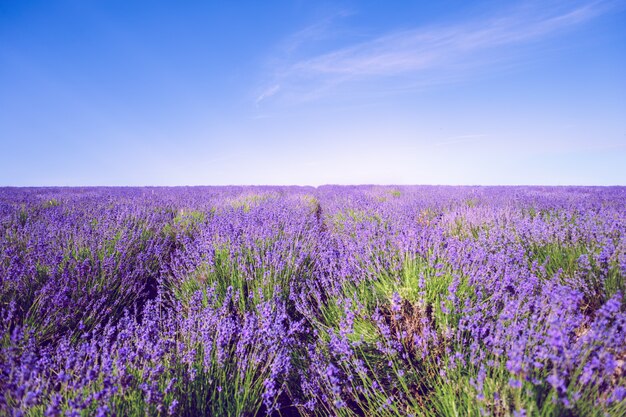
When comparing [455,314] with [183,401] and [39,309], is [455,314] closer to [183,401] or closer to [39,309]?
[183,401]

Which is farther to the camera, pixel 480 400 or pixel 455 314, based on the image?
pixel 455 314

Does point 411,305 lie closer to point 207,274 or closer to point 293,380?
point 293,380

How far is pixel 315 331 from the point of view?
1.80 metres

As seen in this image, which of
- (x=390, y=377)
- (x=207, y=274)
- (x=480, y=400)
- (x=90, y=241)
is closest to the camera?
(x=480, y=400)

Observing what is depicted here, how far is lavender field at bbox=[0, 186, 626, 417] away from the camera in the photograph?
41.5 inches

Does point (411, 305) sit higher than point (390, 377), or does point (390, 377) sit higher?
point (411, 305)

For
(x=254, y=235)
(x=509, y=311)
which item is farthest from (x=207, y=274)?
(x=509, y=311)

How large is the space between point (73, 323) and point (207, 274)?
34.2 inches

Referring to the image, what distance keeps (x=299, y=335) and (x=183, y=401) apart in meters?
0.99

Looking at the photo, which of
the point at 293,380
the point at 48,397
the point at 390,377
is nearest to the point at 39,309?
the point at 48,397

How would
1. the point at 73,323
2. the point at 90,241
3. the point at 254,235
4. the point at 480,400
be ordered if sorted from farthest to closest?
the point at 254,235 < the point at 90,241 < the point at 73,323 < the point at 480,400

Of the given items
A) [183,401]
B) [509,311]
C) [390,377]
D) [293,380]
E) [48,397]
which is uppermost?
[509,311]

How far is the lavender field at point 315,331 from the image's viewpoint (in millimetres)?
1055

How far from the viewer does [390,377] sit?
160 centimetres
